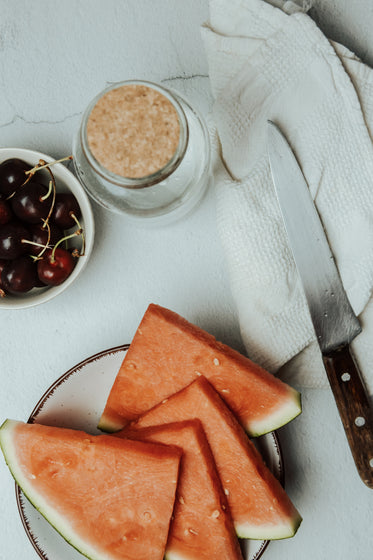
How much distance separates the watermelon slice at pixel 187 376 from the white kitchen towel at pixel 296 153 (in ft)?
0.26

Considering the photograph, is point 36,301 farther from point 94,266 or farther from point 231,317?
point 231,317

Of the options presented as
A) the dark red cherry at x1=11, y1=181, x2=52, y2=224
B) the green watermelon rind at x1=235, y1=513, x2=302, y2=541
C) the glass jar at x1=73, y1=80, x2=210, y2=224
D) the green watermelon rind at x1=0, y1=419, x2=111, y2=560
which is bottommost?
the green watermelon rind at x1=0, y1=419, x2=111, y2=560

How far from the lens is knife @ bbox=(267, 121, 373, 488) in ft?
2.72

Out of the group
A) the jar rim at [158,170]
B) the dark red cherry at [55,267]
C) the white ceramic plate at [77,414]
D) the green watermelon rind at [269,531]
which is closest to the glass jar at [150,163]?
the jar rim at [158,170]

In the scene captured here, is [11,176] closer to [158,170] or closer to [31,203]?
[31,203]

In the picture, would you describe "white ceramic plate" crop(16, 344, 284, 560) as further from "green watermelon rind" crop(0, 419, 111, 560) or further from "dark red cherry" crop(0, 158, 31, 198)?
"dark red cherry" crop(0, 158, 31, 198)

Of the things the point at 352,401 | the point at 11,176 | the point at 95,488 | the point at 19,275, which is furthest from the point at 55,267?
the point at 352,401

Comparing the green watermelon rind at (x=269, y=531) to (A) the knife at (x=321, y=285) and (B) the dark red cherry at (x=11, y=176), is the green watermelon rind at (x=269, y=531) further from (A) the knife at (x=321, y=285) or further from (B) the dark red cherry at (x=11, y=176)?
(B) the dark red cherry at (x=11, y=176)

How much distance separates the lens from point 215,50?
0.87 meters

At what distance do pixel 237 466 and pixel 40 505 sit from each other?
289mm

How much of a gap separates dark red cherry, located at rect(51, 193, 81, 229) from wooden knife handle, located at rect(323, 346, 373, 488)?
17.3 inches

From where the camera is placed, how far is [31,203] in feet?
2.67

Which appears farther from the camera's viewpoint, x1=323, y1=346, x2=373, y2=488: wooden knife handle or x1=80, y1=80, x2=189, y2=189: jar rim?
x1=323, y1=346, x2=373, y2=488: wooden knife handle

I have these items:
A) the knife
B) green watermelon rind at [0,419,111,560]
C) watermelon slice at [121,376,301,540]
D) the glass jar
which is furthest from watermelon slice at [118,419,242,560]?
the glass jar
